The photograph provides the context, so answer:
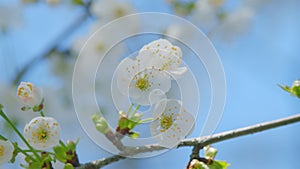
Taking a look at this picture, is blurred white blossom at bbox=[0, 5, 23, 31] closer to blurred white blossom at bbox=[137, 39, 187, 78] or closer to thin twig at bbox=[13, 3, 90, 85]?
thin twig at bbox=[13, 3, 90, 85]

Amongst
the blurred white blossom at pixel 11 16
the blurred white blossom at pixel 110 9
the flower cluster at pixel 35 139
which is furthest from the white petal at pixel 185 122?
the blurred white blossom at pixel 11 16

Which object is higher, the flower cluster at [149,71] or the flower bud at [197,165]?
the flower cluster at [149,71]

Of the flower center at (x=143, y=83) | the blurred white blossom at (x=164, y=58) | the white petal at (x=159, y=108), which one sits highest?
the blurred white blossom at (x=164, y=58)

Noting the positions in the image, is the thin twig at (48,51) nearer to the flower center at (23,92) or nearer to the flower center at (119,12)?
the flower center at (119,12)

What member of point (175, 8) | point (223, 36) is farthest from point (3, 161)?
point (223, 36)

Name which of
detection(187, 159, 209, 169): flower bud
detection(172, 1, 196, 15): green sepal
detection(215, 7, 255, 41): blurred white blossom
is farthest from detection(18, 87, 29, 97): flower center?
detection(215, 7, 255, 41): blurred white blossom

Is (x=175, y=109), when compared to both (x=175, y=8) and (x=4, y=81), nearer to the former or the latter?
(x=175, y=8)
